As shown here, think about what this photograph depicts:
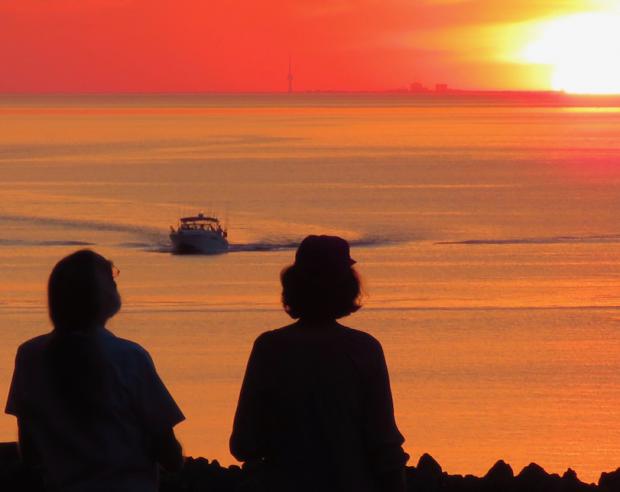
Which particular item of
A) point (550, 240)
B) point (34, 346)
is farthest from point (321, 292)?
point (550, 240)

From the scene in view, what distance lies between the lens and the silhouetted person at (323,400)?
3.69 m

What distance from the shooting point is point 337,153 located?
420 feet

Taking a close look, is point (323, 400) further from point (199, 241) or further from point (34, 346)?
point (199, 241)

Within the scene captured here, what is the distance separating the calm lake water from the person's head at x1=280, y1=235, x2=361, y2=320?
12196mm

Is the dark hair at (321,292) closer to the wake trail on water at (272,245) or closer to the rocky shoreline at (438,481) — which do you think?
the rocky shoreline at (438,481)

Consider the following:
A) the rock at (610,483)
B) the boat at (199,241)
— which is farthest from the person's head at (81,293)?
the boat at (199,241)

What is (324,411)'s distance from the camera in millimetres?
3686

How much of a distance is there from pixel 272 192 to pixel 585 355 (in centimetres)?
5324

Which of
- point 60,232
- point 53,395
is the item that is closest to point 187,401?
point 53,395

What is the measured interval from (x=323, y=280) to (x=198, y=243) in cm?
4299

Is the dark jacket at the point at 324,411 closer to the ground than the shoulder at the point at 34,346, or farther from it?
closer to the ground

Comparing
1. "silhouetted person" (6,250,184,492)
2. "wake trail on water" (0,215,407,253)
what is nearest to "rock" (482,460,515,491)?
"silhouetted person" (6,250,184,492)

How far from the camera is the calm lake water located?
20781mm

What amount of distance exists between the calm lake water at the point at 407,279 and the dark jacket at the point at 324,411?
39.9 feet
